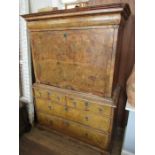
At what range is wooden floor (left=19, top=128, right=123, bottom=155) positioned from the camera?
1.72 m

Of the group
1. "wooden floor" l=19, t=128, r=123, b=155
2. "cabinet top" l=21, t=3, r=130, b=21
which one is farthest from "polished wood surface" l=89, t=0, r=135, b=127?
"wooden floor" l=19, t=128, r=123, b=155

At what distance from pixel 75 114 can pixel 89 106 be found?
25 cm

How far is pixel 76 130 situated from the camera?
1753 millimetres

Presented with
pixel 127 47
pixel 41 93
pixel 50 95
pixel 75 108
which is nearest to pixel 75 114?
pixel 75 108

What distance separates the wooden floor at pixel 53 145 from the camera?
172 cm

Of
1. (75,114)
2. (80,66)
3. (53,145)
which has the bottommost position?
(53,145)

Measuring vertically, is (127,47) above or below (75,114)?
above

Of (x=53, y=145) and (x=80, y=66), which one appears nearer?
(x=80, y=66)

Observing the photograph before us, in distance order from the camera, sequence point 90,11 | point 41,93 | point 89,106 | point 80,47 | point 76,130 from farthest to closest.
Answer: point 41,93, point 76,130, point 89,106, point 80,47, point 90,11

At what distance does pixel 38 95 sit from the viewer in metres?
1.91

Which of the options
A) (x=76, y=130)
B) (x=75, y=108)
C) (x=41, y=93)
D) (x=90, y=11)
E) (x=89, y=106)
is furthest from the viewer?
(x=41, y=93)

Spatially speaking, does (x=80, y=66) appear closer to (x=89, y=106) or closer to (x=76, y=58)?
(x=76, y=58)
